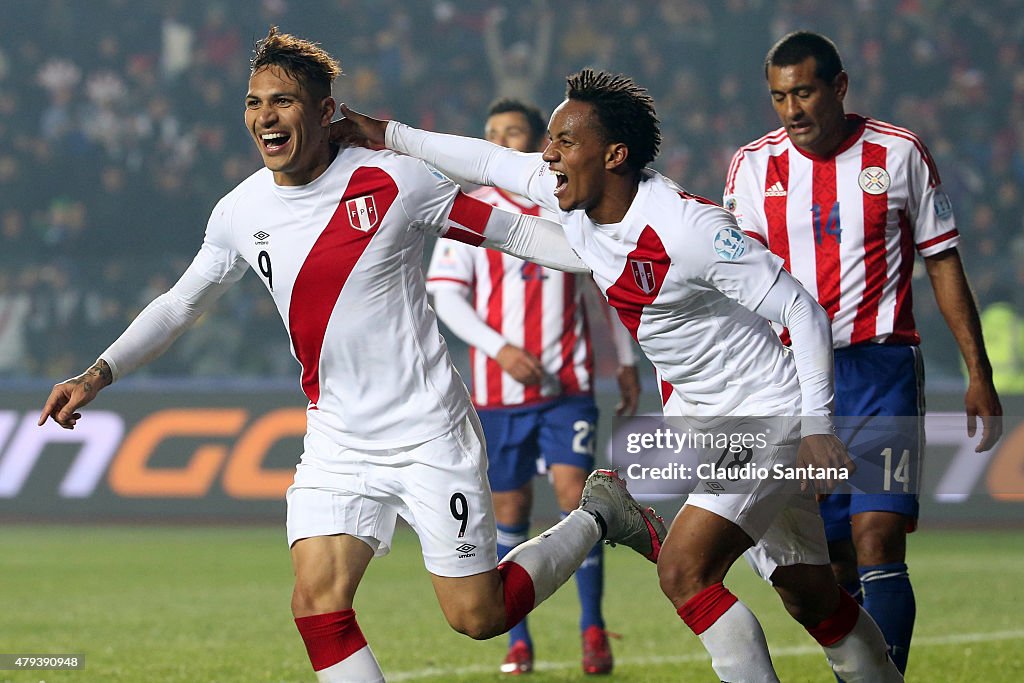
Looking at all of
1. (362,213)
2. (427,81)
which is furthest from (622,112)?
(427,81)

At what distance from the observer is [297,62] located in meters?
4.01

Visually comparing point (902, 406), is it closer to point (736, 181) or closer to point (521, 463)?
point (736, 181)

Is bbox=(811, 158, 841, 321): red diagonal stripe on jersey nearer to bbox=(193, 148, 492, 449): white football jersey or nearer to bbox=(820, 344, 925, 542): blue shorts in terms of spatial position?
bbox=(820, 344, 925, 542): blue shorts

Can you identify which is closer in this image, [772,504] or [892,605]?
[772,504]

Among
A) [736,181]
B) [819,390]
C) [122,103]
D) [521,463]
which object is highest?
[122,103]

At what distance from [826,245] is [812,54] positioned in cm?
64

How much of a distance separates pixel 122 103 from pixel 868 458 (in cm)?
1118

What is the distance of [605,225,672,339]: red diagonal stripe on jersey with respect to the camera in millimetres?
3801

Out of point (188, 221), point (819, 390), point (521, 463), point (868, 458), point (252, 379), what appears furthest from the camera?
point (188, 221)

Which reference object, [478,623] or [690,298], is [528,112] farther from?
[478,623]

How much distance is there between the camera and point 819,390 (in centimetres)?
360

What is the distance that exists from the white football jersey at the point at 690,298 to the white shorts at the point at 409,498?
67cm

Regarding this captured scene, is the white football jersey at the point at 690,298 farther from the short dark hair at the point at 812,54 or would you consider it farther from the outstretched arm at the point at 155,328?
the outstretched arm at the point at 155,328

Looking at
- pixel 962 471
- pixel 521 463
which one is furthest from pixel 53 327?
pixel 962 471
